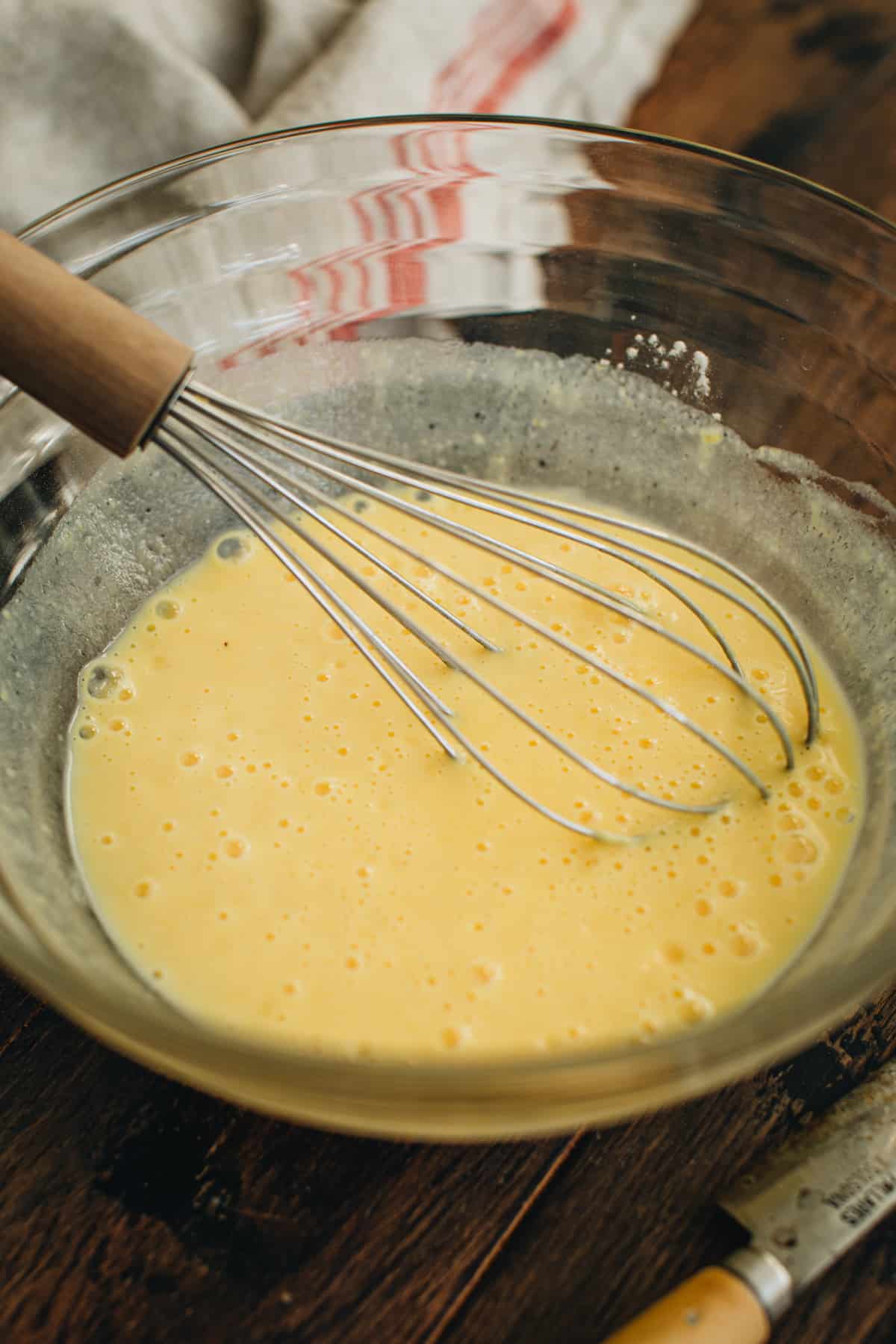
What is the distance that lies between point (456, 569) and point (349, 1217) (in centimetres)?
56

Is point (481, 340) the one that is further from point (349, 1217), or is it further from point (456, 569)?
point (349, 1217)

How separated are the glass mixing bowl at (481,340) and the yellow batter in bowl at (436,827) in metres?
0.04

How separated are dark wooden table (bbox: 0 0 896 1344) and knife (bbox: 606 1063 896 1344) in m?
0.03

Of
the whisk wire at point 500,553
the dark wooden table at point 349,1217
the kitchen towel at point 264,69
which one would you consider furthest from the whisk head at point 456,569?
the kitchen towel at point 264,69

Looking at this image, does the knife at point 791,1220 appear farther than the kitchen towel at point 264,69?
No

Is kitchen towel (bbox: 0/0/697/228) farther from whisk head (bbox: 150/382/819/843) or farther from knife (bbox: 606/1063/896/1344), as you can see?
knife (bbox: 606/1063/896/1344)

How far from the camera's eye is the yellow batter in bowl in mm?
836

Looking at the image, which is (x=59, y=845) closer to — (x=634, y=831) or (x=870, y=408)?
(x=634, y=831)

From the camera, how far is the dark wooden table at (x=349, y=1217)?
72 cm

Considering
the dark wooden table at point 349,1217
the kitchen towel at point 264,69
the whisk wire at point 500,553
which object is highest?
the kitchen towel at point 264,69

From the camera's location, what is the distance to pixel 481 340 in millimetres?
1139

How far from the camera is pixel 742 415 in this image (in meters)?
1.10

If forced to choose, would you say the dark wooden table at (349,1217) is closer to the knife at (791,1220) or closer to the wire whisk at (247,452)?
the knife at (791,1220)

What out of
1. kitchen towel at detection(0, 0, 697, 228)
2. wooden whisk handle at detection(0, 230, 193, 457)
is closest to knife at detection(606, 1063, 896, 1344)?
wooden whisk handle at detection(0, 230, 193, 457)
